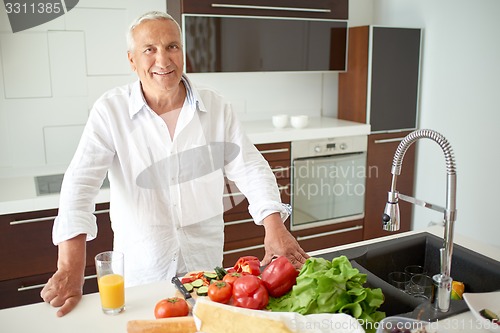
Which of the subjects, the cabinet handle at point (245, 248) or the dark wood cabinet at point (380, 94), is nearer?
the cabinet handle at point (245, 248)

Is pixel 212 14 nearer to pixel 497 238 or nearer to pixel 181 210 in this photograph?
pixel 181 210

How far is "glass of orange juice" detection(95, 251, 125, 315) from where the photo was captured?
1.25 metres

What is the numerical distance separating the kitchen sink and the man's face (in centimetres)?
82

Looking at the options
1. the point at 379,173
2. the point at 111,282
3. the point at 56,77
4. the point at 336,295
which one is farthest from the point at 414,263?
the point at 56,77

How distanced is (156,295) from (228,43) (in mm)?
2081

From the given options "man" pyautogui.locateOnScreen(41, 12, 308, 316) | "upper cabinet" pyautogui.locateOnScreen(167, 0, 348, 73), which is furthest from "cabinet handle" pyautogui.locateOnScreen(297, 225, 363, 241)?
"man" pyautogui.locateOnScreen(41, 12, 308, 316)

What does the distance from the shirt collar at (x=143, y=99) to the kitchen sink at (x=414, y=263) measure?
2.38ft

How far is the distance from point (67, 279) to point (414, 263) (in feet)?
3.75

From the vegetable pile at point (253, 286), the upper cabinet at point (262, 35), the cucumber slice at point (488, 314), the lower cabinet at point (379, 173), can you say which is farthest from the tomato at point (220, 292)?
the lower cabinet at point (379, 173)

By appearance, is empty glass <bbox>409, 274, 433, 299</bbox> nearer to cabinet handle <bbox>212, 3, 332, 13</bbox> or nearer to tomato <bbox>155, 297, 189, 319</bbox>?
tomato <bbox>155, 297, 189, 319</bbox>

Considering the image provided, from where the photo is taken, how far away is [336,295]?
3.85ft

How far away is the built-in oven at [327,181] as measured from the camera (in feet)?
10.9

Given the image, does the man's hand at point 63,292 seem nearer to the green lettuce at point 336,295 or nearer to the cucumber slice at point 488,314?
the green lettuce at point 336,295

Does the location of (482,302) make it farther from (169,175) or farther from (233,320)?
(169,175)
